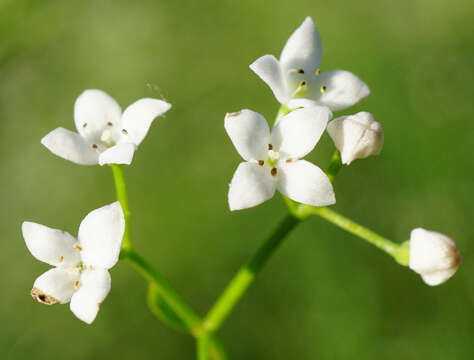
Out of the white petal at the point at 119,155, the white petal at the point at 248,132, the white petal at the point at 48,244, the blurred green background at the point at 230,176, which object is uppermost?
the white petal at the point at 119,155

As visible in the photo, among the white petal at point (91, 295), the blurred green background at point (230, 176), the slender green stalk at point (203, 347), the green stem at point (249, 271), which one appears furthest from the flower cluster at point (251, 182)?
the blurred green background at point (230, 176)

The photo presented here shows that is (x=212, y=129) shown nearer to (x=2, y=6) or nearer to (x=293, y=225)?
(x=2, y=6)

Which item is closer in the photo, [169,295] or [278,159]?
[278,159]

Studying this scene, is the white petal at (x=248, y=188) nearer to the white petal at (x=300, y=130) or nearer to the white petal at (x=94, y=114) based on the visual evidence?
the white petal at (x=300, y=130)

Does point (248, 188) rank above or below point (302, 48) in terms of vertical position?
below

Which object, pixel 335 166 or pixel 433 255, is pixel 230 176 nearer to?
pixel 335 166

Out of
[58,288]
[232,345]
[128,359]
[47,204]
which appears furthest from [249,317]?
[58,288]

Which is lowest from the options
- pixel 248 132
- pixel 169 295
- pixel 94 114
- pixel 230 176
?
pixel 230 176

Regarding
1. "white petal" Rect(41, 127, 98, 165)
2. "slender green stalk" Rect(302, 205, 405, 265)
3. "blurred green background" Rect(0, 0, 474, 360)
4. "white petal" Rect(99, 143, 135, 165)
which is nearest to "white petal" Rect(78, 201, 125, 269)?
"white petal" Rect(99, 143, 135, 165)

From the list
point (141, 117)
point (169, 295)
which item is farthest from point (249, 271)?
point (141, 117)
